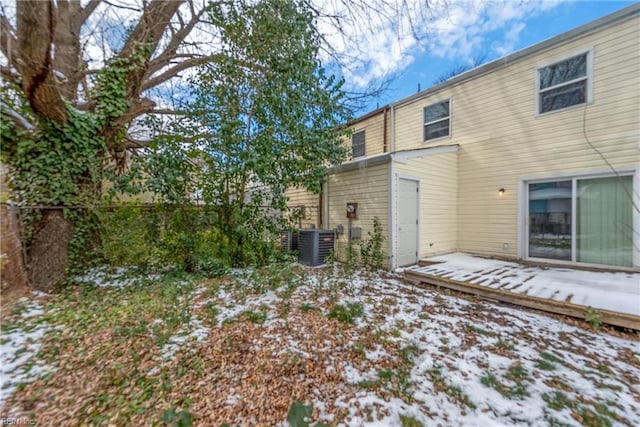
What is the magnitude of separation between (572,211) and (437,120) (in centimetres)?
397

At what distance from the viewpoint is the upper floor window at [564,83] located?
5156 millimetres

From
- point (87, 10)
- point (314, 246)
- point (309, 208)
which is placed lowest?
point (314, 246)

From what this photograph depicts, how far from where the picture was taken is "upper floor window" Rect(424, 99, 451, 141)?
23.8 ft

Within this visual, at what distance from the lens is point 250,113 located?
4.79 metres

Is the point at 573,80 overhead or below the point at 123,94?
overhead

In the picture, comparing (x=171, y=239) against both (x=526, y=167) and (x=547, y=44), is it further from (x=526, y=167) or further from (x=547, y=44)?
(x=547, y=44)

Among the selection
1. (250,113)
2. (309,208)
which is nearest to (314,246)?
(309,208)

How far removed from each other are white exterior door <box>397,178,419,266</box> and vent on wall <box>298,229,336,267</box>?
5.61ft

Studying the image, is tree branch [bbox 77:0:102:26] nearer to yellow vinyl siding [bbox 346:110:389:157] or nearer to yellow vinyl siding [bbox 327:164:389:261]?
yellow vinyl siding [bbox 327:164:389:261]

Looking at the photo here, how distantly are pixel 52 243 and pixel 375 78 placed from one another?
7.35 metres

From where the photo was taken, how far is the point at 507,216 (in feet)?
19.9

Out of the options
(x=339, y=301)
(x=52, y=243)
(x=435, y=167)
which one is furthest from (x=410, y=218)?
(x=52, y=243)

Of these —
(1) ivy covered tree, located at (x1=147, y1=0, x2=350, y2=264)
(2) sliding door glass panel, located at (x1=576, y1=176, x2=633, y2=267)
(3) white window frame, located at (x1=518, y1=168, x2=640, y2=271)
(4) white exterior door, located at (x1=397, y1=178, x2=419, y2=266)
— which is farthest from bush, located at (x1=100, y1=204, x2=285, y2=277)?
(2) sliding door glass panel, located at (x1=576, y1=176, x2=633, y2=267)

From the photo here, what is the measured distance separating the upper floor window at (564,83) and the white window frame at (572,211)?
1.55 meters
